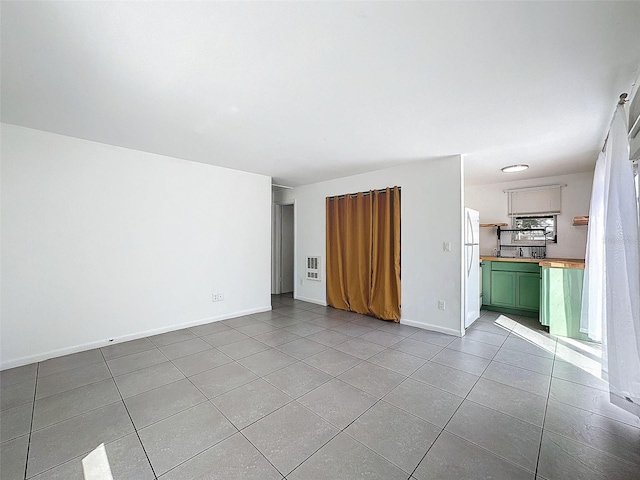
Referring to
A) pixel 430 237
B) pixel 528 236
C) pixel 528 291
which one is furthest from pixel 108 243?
pixel 528 236

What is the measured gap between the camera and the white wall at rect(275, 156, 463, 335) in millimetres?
3600

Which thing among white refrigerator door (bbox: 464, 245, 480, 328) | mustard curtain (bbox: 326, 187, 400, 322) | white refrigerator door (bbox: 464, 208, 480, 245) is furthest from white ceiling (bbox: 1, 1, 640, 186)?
white refrigerator door (bbox: 464, 245, 480, 328)

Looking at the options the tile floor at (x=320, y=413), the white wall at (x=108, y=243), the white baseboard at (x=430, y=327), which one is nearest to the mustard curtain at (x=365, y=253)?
the white baseboard at (x=430, y=327)

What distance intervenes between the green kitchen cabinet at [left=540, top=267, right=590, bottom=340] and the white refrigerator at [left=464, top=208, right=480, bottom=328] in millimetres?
842

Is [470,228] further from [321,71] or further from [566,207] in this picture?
[321,71]

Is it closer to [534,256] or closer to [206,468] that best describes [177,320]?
[206,468]

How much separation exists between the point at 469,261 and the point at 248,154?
138 inches

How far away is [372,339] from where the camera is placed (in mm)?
3445

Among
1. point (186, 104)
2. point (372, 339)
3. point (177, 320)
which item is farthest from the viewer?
point (177, 320)

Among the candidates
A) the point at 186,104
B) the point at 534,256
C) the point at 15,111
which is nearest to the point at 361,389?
the point at 186,104

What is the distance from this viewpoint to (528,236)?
16.5ft

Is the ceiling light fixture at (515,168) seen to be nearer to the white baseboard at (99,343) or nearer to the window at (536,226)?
the window at (536,226)

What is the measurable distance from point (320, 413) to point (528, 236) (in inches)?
204

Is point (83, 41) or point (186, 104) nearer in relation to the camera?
point (83, 41)
